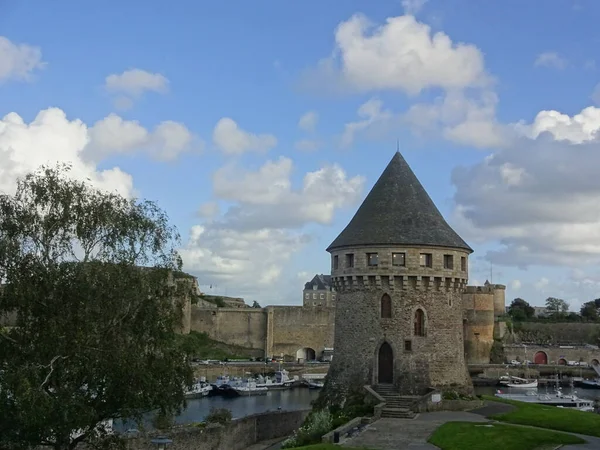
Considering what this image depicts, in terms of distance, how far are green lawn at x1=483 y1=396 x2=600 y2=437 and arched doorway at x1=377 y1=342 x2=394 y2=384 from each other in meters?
4.39

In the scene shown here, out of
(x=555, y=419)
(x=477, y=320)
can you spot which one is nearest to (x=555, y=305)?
(x=477, y=320)

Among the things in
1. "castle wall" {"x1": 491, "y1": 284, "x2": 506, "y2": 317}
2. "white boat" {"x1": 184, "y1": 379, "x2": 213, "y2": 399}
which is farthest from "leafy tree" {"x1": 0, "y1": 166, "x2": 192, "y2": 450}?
"castle wall" {"x1": 491, "y1": 284, "x2": 506, "y2": 317}

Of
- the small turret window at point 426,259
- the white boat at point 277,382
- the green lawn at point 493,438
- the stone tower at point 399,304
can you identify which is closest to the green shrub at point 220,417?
the stone tower at point 399,304

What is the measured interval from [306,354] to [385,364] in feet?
174

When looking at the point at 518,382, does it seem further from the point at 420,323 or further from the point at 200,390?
the point at 420,323

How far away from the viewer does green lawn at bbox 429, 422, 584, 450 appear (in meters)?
20.3

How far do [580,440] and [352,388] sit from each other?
946 cm

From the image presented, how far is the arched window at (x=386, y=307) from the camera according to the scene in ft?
Result: 94.0

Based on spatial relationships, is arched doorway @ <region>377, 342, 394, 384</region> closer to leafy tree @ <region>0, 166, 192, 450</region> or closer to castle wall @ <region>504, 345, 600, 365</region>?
leafy tree @ <region>0, 166, 192, 450</region>

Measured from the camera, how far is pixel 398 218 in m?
29.3

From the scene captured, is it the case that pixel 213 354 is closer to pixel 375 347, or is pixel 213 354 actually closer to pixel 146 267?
pixel 375 347

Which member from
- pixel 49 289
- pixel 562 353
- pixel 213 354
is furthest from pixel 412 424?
pixel 562 353

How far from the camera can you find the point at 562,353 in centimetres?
8225

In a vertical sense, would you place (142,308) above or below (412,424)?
above
